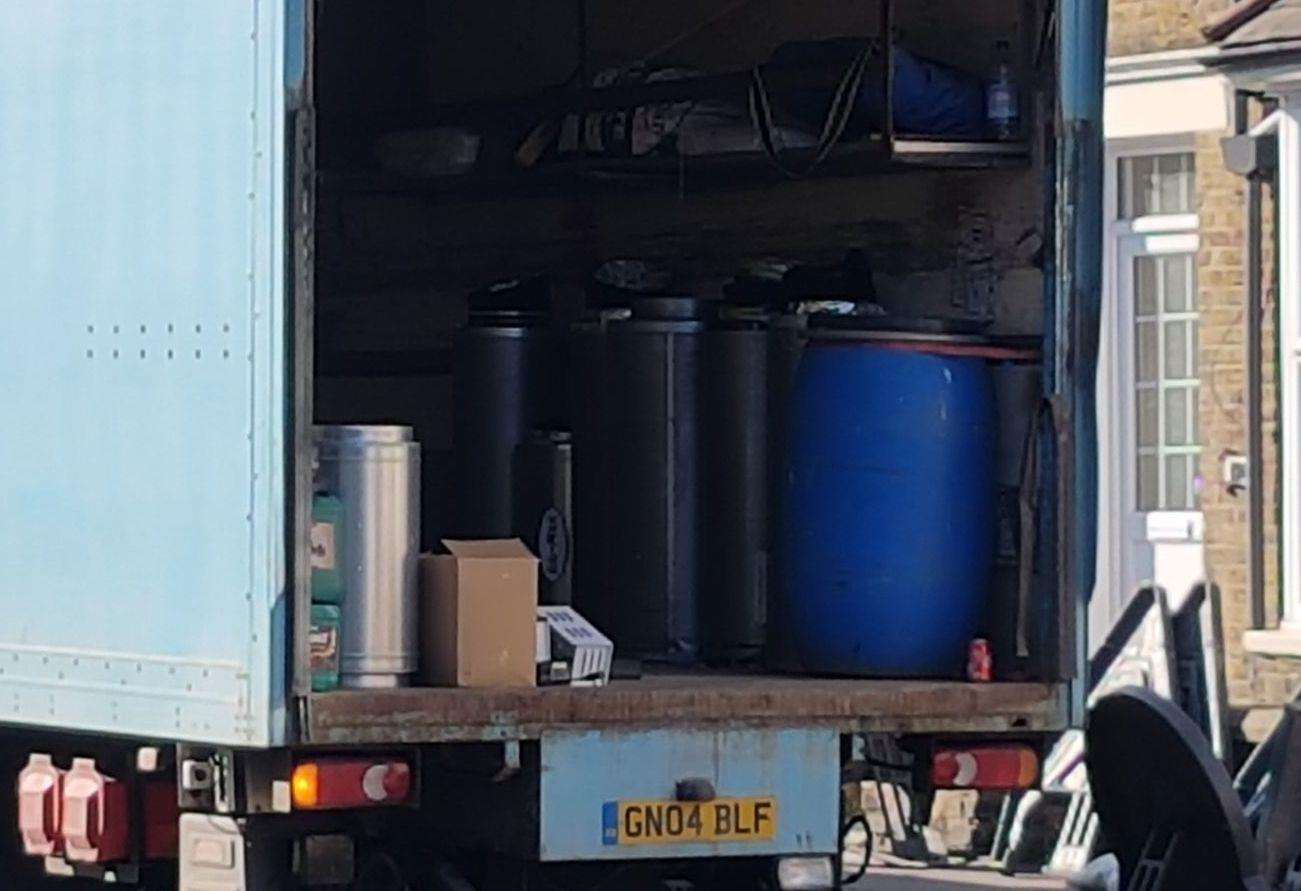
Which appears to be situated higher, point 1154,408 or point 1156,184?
point 1156,184

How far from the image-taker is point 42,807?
8.06m

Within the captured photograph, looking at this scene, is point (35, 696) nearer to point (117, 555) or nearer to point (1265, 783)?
point (117, 555)

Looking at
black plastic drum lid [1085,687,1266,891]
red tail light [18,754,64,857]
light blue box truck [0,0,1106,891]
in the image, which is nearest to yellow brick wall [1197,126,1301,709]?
black plastic drum lid [1085,687,1266,891]

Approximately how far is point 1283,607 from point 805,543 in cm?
699

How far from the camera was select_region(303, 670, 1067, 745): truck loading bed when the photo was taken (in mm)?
7191

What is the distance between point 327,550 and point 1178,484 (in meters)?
9.21

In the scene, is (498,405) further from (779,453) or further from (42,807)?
(42,807)

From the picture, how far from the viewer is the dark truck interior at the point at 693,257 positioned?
8234 millimetres

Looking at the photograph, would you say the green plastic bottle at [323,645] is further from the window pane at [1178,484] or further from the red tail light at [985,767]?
the window pane at [1178,484]

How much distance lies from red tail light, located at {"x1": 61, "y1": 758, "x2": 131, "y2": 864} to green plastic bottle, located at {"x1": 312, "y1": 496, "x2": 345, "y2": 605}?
3.08 feet

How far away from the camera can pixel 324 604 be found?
7.19 m

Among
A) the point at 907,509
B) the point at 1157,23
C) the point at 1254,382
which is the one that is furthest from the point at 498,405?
the point at 1157,23

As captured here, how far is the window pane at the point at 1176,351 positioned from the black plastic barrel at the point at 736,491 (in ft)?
24.5

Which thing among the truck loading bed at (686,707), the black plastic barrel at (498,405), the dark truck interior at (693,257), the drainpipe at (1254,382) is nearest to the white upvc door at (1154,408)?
the drainpipe at (1254,382)
